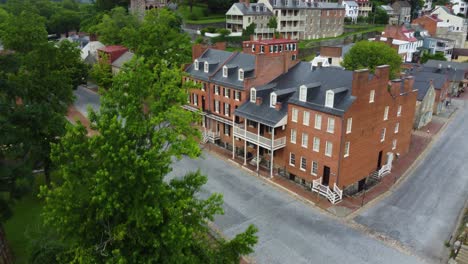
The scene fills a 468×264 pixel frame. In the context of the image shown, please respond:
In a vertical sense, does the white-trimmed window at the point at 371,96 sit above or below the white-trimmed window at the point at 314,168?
above

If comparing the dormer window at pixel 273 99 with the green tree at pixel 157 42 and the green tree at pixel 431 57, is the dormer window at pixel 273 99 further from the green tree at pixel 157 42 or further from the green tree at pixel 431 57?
the green tree at pixel 431 57

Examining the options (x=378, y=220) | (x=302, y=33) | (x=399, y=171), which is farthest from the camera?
(x=302, y=33)

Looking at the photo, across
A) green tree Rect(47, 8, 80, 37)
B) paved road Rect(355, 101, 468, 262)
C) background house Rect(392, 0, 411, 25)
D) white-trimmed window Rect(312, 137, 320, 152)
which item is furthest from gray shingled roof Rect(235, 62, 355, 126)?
background house Rect(392, 0, 411, 25)

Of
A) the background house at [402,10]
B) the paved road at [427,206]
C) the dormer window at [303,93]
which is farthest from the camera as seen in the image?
the background house at [402,10]

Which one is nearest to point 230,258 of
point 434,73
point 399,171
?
point 399,171

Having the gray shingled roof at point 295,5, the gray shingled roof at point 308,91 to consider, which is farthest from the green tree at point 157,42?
the gray shingled roof at point 295,5

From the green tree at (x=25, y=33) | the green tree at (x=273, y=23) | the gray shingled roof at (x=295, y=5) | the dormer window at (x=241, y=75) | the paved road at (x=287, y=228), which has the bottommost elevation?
the paved road at (x=287, y=228)

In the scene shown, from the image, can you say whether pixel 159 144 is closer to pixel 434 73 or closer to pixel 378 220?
pixel 378 220
